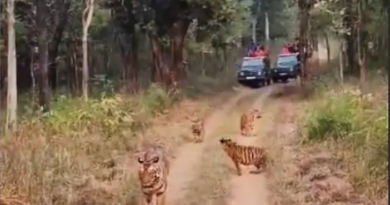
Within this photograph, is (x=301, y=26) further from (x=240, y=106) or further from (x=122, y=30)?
(x=122, y=30)

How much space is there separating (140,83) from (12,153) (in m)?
7.53

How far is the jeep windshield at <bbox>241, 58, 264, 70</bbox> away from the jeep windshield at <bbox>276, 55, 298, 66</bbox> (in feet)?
1.31

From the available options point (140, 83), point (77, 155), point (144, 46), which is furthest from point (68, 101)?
point (144, 46)

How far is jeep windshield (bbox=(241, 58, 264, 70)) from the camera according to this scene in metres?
15.7

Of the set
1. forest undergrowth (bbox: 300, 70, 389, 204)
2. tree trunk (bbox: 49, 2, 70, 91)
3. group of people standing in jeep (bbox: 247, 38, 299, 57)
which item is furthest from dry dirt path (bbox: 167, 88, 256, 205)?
group of people standing in jeep (bbox: 247, 38, 299, 57)

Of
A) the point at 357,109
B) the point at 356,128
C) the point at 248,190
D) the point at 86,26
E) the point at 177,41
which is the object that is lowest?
the point at 248,190

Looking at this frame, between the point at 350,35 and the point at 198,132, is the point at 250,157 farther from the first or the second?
the point at 350,35

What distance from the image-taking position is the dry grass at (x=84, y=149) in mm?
4379

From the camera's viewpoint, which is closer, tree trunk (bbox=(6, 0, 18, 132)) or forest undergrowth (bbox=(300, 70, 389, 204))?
forest undergrowth (bbox=(300, 70, 389, 204))

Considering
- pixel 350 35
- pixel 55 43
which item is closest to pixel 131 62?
pixel 55 43

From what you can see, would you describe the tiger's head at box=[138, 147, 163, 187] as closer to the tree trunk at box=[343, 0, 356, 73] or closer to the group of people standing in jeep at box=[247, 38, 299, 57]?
the tree trunk at box=[343, 0, 356, 73]

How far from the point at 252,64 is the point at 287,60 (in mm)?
804

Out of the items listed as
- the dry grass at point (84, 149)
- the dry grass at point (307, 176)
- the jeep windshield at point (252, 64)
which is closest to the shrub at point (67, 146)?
the dry grass at point (84, 149)

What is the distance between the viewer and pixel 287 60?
50.4ft
